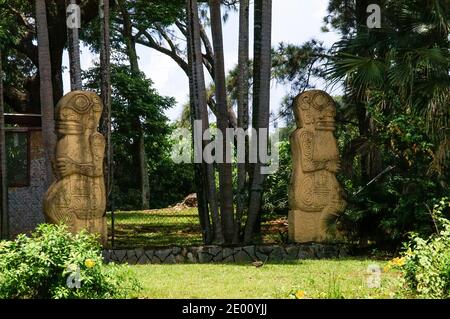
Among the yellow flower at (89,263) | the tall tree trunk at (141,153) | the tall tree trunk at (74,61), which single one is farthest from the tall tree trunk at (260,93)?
the tall tree trunk at (141,153)

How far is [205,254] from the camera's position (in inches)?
448

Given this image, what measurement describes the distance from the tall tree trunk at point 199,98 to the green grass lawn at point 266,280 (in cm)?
179

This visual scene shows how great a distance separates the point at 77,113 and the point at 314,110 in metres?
3.84

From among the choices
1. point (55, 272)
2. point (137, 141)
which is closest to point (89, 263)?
point (55, 272)

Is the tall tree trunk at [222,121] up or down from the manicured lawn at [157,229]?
up

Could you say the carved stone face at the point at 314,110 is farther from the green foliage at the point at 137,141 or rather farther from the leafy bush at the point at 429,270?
the green foliage at the point at 137,141

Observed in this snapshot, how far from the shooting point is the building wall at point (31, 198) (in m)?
15.8

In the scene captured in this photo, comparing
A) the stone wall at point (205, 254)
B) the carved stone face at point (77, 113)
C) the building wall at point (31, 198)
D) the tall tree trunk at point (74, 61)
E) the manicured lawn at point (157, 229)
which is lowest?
the manicured lawn at point (157, 229)

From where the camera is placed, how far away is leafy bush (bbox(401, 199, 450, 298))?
22.3 ft

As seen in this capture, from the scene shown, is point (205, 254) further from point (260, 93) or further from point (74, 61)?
point (74, 61)

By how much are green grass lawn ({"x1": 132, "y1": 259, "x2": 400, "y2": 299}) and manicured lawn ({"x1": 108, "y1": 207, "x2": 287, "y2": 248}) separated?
301 centimetres

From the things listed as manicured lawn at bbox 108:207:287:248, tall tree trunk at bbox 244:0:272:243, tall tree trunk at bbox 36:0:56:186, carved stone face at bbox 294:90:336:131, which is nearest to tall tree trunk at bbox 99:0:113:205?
tall tree trunk at bbox 36:0:56:186

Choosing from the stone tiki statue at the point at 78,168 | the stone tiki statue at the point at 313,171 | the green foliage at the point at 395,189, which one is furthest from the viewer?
the stone tiki statue at the point at 313,171
